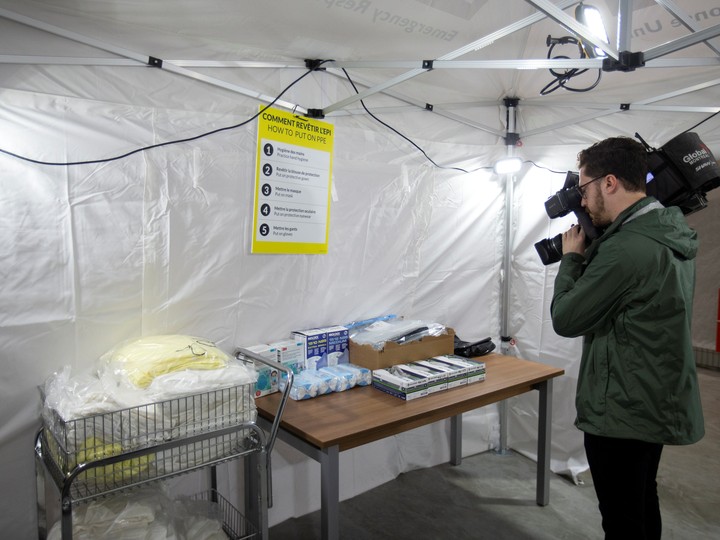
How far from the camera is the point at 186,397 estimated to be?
1.44 metres

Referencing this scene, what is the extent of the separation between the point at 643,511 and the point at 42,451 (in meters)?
1.92

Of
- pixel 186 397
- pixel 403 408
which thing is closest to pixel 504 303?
pixel 403 408

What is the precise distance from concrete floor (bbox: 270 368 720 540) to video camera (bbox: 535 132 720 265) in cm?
147

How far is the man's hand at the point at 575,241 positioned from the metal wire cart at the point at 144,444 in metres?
1.11

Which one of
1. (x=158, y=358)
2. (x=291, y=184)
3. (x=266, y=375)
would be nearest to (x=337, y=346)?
(x=266, y=375)

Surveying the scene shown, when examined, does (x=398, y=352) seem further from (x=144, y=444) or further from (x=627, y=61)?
(x=627, y=61)

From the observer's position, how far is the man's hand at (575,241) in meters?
1.81

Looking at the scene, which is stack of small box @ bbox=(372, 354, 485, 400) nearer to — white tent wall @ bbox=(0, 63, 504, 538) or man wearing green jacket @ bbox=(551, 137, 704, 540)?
white tent wall @ bbox=(0, 63, 504, 538)

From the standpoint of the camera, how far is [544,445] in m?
2.53

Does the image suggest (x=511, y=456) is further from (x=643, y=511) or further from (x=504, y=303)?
(x=643, y=511)

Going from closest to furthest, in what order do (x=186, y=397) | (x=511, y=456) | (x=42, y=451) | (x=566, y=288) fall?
(x=186, y=397) → (x=42, y=451) → (x=566, y=288) → (x=511, y=456)

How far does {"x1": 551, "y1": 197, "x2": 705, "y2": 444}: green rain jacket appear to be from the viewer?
4.88ft

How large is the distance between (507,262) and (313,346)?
153 cm

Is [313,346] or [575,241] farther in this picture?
[313,346]
